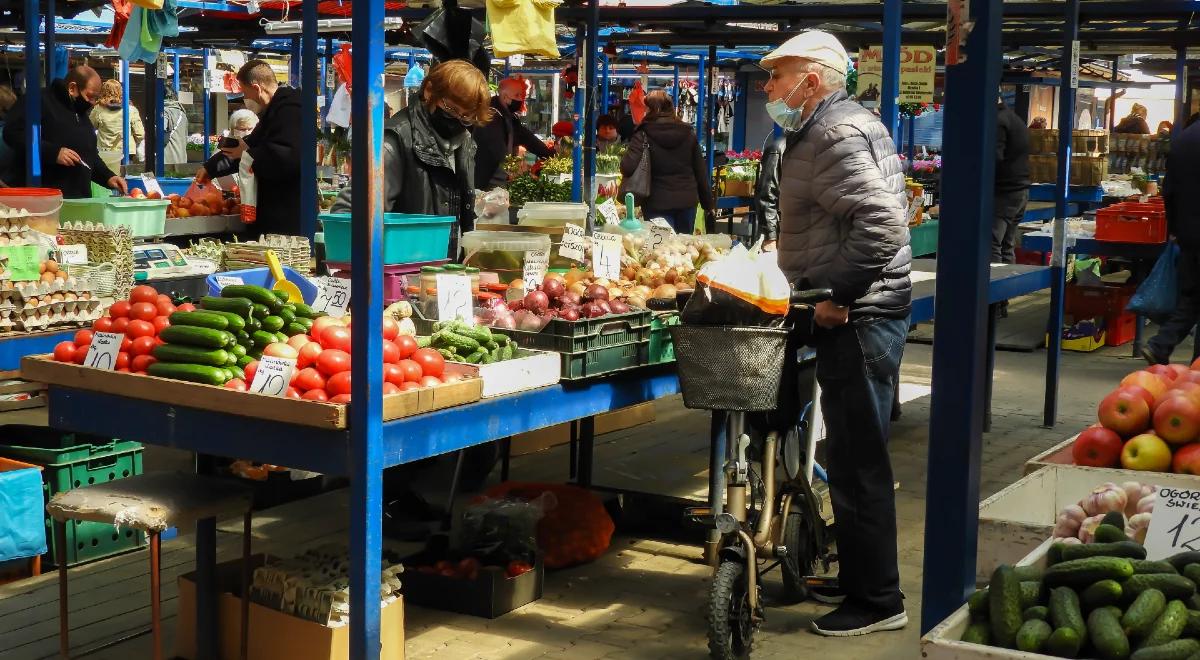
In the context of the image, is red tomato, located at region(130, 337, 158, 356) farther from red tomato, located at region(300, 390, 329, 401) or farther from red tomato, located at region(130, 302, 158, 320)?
red tomato, located at region(300, 390, 329, 401)

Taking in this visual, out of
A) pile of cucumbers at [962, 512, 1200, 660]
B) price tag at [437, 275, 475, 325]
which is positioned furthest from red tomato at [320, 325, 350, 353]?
pile of cucumbers at [962, 512, 1200, 660]

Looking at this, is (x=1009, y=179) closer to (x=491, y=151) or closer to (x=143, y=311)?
(x=491, y=151)

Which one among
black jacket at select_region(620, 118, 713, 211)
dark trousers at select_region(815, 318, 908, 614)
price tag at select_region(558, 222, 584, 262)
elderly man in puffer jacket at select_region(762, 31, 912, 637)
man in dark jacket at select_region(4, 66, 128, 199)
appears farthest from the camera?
black jacket at select_region(620, 118, 713, 211)

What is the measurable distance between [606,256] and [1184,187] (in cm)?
436

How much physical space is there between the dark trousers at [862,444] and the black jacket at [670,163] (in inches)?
280

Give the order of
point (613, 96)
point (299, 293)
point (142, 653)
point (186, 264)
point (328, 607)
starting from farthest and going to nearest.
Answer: point (613, 96)
point (186, 264)
point (299, 293)
point (142, 653)
point (328, 607)

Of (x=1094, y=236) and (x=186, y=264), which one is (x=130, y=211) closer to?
(x=186, y=264)

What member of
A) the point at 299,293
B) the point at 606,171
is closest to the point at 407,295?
the point at 299,293

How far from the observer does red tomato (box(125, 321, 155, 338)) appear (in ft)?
14.0

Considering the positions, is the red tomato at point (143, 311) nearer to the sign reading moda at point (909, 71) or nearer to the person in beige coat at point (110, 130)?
the sign reading moda at point (909, 71)

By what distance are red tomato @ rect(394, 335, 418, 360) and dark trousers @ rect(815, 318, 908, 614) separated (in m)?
1.37

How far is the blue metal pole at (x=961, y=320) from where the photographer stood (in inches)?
107

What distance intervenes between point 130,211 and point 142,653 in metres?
3.50

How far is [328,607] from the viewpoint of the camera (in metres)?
3.98
